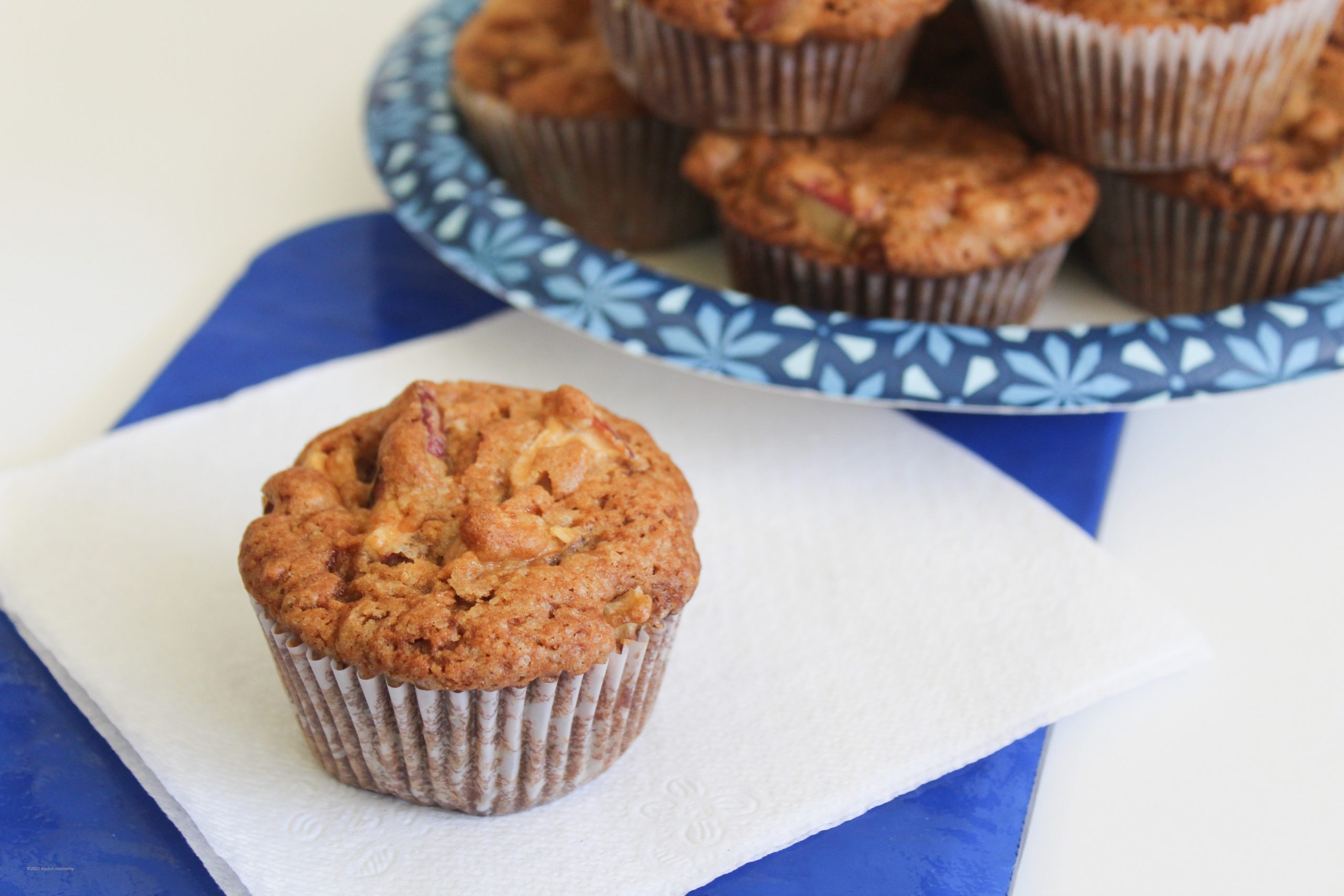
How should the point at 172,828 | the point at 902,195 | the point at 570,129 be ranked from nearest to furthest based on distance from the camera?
the point at 172,828, the point at 902,195, the point at 570,129

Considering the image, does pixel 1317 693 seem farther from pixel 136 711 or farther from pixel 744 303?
pixel 136 711

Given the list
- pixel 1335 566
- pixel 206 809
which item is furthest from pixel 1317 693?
pixel 206 809

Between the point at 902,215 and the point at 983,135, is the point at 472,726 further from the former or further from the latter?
the point at 983,135

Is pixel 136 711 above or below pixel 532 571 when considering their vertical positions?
below

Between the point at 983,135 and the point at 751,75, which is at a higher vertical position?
the point at 751,75

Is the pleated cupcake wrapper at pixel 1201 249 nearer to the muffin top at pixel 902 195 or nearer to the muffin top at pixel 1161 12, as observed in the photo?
the muffin top at pixel 902 195

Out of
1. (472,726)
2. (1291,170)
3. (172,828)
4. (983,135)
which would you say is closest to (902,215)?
(983,135)
